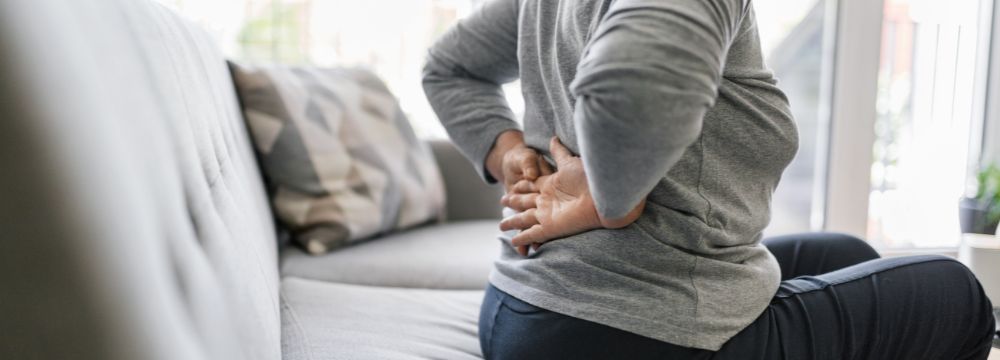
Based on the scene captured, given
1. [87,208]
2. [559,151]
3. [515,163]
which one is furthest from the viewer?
[515,163]

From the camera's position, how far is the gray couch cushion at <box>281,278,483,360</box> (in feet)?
3.37

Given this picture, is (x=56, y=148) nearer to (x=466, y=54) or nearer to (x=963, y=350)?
(x=466, y=54)

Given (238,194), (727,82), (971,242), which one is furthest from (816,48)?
(238,194)

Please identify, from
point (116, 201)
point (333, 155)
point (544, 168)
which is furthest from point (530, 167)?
point (333, 155)

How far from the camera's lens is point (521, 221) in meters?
0.96

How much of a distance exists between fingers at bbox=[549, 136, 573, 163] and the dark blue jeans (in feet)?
0.55

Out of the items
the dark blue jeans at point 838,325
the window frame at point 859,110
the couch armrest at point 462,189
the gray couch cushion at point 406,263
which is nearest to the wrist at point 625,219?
the dark blue jeans at point 838,325

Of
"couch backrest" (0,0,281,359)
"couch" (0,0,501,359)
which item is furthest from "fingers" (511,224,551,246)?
"couch backrest" (0,0,281,359)

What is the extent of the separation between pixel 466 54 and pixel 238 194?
385mm

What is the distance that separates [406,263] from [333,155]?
1.02 feet

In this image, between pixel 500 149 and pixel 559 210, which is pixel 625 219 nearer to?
pixel 559 210

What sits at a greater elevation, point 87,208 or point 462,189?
point 87,208

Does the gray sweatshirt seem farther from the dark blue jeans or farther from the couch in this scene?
the couch

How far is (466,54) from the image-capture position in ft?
3.87
